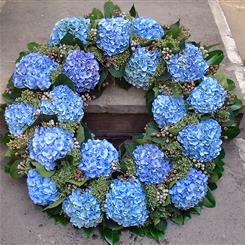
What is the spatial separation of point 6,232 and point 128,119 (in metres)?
0.65

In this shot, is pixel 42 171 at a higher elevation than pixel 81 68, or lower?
lower

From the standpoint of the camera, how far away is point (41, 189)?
1.76 metres

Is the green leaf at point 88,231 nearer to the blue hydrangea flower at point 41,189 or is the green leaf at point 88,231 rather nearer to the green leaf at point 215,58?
the blue hydrangea flower at point 41,189

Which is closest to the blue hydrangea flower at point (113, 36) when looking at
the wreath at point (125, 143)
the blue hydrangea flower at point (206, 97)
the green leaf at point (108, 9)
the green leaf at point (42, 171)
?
the wreath at point (125, 143)

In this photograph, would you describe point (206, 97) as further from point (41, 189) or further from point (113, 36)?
point (41, 189)

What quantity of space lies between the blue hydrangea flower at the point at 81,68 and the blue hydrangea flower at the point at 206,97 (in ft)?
1.23

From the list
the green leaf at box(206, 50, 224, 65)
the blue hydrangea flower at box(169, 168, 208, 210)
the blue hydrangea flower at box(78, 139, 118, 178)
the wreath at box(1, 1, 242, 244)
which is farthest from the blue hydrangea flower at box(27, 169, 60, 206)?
the green leaf at box(206, 50, 224, 65)

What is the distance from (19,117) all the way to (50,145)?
0.20 metres

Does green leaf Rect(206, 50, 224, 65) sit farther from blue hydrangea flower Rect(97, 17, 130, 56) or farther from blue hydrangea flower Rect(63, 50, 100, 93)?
blue hydrangea flower Rect(63, 50, 100, 93)

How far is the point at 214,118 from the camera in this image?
1.96 meters

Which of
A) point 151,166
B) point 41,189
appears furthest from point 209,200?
point 41,189

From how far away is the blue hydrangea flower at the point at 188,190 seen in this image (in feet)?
5.85

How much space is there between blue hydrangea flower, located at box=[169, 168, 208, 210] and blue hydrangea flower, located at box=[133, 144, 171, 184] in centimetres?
6

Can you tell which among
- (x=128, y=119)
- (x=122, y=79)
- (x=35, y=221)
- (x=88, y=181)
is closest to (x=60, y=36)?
(x=122, y=79)
